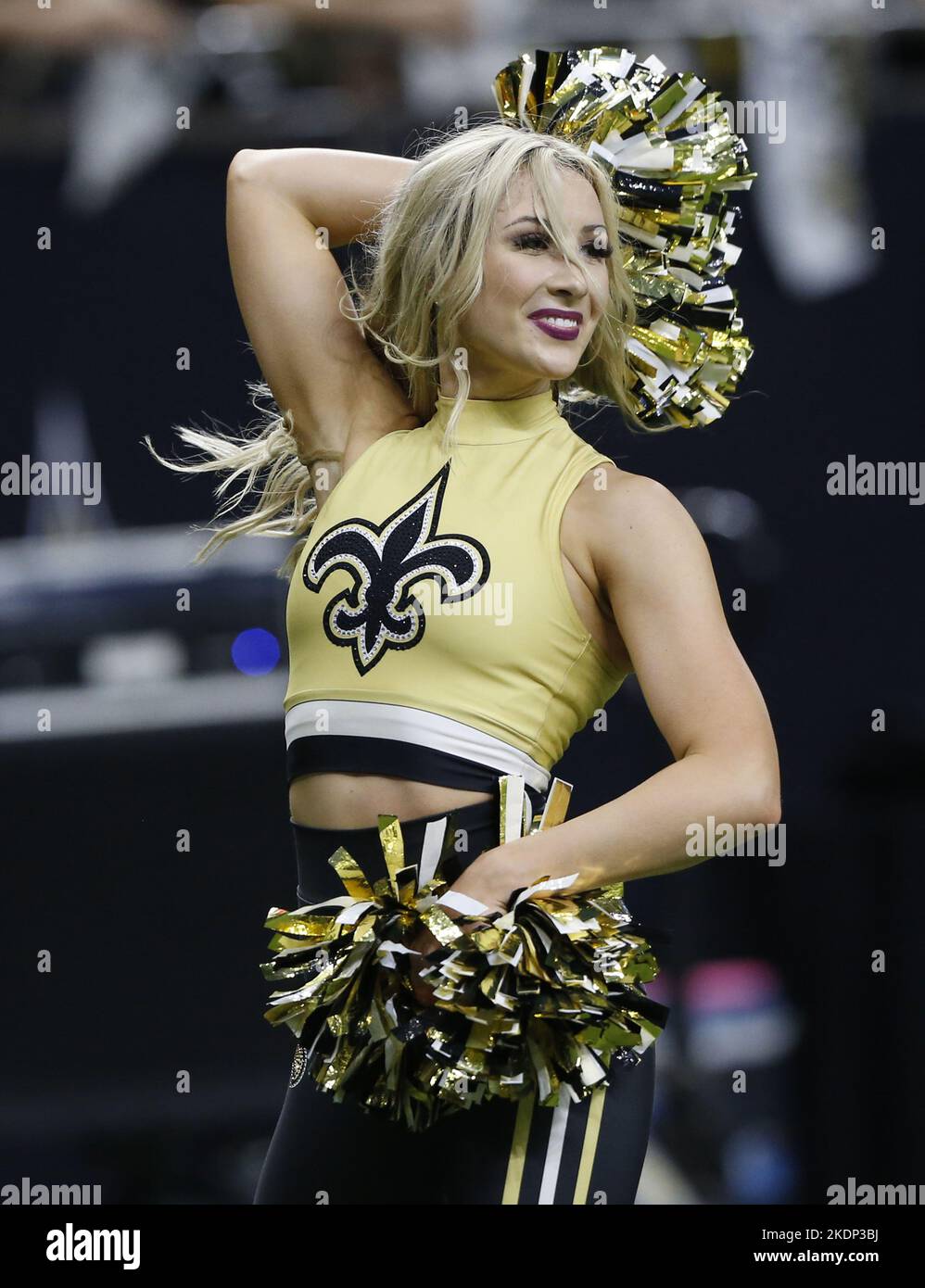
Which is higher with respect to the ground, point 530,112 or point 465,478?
point 530,112

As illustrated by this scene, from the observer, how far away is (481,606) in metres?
2.17

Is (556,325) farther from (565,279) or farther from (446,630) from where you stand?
(446,630)

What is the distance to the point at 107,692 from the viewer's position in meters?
3.69

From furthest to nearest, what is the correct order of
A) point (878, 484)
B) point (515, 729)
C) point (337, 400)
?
point (878, 484), point (337, 400), point (515, 729)

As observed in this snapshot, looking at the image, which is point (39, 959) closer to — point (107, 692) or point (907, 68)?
point (107, 692)

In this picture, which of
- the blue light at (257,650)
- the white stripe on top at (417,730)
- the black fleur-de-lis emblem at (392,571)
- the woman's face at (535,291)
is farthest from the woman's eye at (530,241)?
the blue light at (257,650)

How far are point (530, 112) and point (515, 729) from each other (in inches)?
34.1

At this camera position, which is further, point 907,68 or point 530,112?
point 907,68

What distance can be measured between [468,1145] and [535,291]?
1018mm

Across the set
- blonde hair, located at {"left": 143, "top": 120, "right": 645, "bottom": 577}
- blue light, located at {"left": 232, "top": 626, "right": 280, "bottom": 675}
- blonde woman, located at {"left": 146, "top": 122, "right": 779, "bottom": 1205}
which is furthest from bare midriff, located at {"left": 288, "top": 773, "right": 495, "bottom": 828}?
blue light, located at {"left": 232, "top": 626, "right": 280, "bottom": 675}

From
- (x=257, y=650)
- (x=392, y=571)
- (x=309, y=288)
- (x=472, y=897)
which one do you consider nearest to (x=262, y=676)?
(x=257, y=650)

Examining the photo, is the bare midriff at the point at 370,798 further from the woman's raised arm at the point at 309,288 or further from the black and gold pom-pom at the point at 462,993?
the woman's raised arm at the point at 309,288

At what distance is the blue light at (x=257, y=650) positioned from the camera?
364 centimetres

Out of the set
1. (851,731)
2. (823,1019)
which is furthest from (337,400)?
(823,1019)
